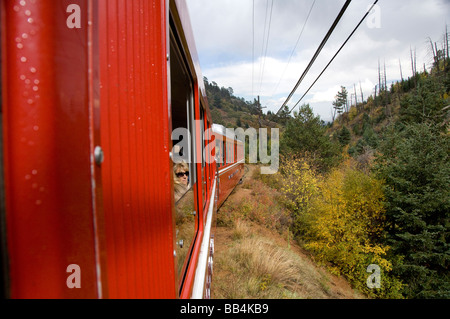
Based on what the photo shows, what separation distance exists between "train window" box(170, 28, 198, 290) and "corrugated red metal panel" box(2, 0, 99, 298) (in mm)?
1037

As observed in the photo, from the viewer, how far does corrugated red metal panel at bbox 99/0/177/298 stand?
0.68 meters

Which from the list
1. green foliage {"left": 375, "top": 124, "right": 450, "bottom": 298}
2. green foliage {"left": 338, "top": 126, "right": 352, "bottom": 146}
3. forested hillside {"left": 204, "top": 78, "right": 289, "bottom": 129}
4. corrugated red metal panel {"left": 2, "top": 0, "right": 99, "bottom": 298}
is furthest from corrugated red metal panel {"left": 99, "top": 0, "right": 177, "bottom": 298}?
forested hillside {"left": 204, "top": 78, "right": 289, "bottom": 129}

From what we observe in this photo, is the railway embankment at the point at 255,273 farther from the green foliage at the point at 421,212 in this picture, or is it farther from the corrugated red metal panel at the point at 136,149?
the corrugated red metal panel at the point at 136,149

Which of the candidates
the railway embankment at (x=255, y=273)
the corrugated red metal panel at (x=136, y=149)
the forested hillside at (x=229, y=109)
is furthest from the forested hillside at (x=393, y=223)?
the forested hillside at (x=229, y=109)

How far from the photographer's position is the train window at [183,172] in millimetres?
2004


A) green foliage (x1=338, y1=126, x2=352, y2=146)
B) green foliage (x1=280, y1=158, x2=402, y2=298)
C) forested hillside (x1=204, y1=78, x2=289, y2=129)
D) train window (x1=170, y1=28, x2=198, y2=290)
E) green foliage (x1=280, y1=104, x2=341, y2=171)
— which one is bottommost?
green foliage (x1=280, y1=158, x2=402, y2=298)

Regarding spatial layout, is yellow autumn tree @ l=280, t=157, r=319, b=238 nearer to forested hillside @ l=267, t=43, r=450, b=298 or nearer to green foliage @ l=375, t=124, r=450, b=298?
forested hillside @ l=267, t=43, r=450, b=298

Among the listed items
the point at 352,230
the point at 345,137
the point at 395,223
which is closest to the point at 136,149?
the point at 352,230

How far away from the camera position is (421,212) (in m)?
8.31

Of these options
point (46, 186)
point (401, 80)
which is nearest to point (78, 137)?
point (46, 186)

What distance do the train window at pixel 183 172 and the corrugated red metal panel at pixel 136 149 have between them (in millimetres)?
477

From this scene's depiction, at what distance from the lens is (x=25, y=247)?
0.43m

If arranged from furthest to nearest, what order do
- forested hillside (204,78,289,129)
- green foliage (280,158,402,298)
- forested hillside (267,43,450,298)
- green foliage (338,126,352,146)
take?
forested hillside (204,78,289,129), green foliage (338,126,352,146), green foliage (280,158,402,298), forested hillside (267,43,450,298)

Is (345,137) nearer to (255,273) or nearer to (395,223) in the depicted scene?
(395,223)
